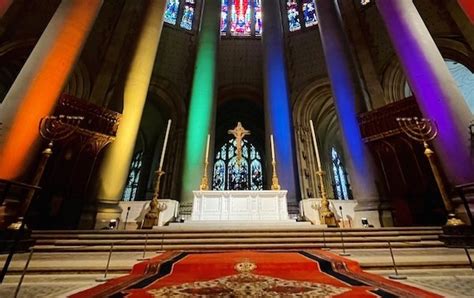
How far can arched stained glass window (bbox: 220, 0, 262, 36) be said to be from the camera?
15672 mm

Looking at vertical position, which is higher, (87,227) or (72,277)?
(87,227)

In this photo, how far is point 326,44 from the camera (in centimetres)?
918

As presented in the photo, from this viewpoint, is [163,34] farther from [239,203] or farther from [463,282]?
[463,282]

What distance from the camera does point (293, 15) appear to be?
1535cm

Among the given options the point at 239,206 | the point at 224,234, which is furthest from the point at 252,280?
the point at 239,206

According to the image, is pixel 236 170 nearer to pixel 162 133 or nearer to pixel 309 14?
pixel 162 133

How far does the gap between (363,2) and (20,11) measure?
14903 millimetres

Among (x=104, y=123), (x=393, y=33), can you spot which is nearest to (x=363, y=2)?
(x=393, y=33)

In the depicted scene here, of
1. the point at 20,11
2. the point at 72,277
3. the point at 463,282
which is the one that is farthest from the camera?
the point at 20,11

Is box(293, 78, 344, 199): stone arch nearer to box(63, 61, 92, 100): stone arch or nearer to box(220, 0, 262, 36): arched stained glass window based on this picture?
box(220, 0, 262, 36): arched stained glass window

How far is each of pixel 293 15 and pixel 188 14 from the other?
23.5 ft

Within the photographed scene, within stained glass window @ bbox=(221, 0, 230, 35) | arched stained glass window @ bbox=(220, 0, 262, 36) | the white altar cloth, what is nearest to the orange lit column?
the white altar cloth

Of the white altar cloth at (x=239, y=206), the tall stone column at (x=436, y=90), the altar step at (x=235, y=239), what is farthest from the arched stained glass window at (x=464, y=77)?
the white altar cloth at (x=239, y=206)

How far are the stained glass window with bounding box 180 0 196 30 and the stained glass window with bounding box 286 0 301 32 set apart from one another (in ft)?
21.6
